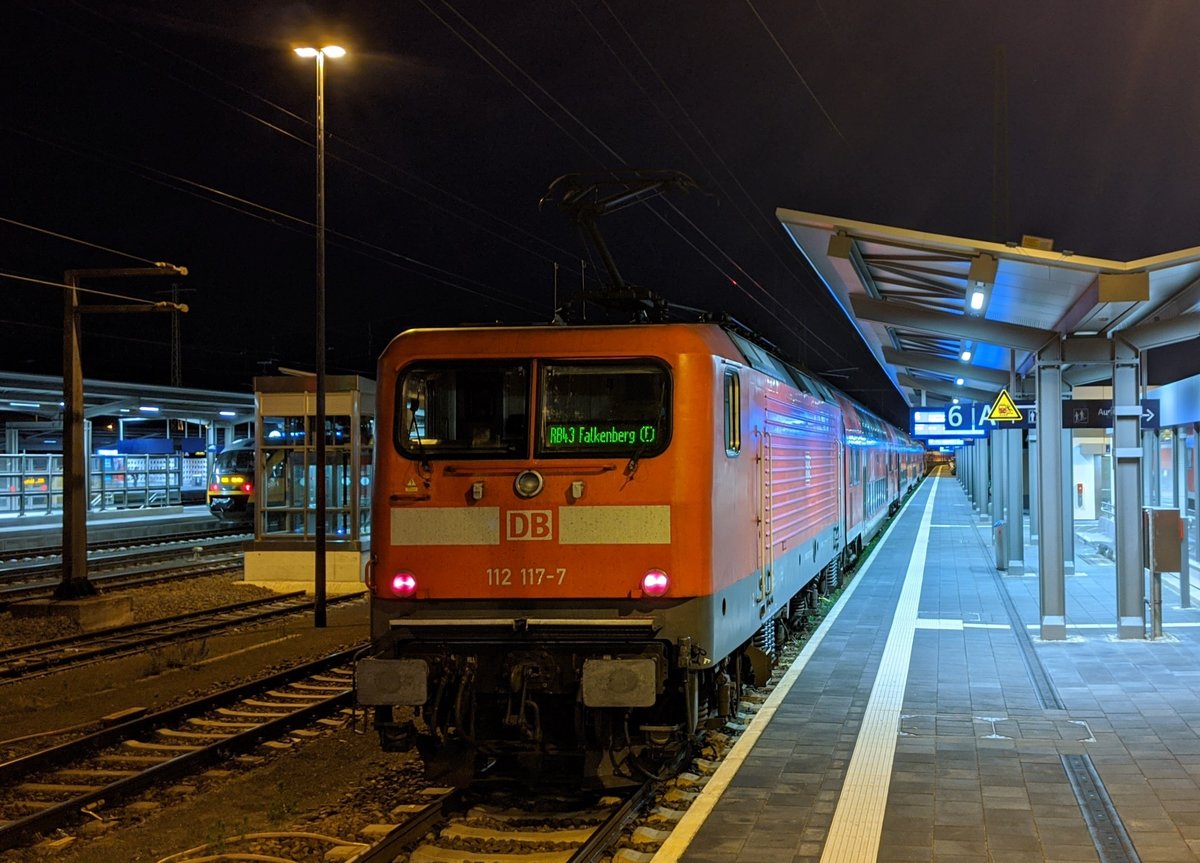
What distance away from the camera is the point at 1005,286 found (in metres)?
11.5

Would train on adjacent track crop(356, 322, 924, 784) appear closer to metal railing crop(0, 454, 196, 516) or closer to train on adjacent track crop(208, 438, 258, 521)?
train on adjacent track crop(208, 438, 258, 521)

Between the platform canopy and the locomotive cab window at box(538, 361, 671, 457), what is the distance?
15.3 feet

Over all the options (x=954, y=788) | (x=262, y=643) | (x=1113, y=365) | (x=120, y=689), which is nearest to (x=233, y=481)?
(x=262, y=643)

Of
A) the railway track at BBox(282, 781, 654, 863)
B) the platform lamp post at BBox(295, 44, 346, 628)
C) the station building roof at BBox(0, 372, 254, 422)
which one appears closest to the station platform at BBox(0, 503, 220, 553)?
the station building roof at BBox(0, 372, 254, 422)

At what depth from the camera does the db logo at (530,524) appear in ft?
21.3

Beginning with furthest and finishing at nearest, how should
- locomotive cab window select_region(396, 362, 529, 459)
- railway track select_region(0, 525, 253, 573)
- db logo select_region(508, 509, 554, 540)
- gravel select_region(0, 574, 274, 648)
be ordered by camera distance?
railway track select_region(0, 525, 253, 573) < gravel select_region(0, 574, 274, 648) < locomotive cab window select_region(396, 362, 529, 459) < db logo select_region(508, 509, 554, 540)

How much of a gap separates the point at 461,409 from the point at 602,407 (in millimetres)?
901

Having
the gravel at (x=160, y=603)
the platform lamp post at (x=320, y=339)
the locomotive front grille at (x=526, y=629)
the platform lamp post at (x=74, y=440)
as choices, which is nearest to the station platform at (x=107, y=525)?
the gravel at (x=160, y=603)

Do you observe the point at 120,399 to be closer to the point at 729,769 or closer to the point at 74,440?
the point at 74,440

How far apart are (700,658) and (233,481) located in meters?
24.5

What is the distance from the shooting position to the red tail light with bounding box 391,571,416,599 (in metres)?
6.59

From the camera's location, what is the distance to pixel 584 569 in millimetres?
6449

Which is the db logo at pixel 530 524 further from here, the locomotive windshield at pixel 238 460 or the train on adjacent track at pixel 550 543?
the locomotive windshield at pixel 238 460

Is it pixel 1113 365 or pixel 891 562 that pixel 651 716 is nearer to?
pixel 1113 365
